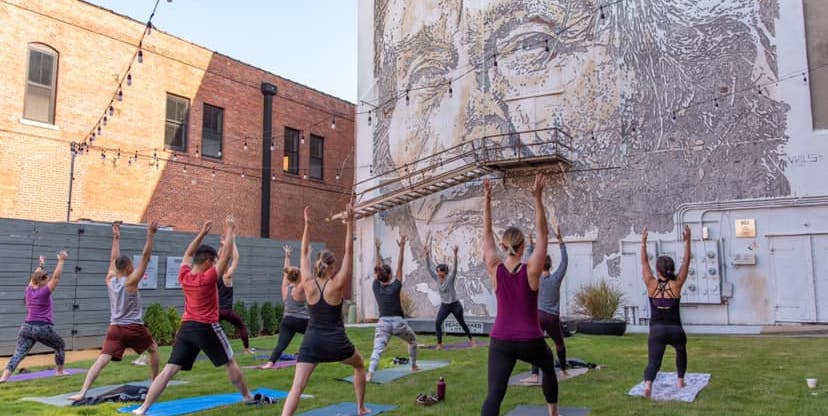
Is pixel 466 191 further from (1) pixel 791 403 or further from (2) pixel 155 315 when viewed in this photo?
(1) pixel 791 403

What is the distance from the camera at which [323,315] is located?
5.82m

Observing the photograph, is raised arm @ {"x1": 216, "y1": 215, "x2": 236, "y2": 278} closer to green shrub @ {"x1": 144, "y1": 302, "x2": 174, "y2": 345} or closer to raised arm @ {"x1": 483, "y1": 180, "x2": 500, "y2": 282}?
raised arm @ {"x1": 483, "y1": 180, "x2": 500, "y2": 282}

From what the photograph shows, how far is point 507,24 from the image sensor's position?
64.7 ft

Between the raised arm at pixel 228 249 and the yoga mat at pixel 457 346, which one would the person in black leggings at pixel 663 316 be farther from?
the yoga mat at pixel 457 346

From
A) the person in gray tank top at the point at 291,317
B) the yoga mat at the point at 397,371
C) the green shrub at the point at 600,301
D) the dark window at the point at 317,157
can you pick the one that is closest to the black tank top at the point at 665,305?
the yoga mat at the point at 397,371

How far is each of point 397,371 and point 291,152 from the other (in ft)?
60.0

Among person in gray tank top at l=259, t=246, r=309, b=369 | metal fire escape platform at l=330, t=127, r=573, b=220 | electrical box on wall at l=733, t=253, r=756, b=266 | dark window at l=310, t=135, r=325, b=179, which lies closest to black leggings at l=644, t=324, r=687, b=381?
person in gray tank top at l=259, t=246, r=309, b=369

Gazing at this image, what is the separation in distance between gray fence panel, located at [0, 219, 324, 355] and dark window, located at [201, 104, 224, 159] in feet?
21.1

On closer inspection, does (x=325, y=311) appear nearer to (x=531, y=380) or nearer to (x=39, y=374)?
(x=531, y=380)

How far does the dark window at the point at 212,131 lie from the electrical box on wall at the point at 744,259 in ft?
58.1

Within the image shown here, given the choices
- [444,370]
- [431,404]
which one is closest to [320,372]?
[444,370]

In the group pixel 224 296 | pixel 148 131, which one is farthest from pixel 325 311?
pixel 148 131

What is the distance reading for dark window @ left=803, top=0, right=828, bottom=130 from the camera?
620 inches

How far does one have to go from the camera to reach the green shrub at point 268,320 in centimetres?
1831
